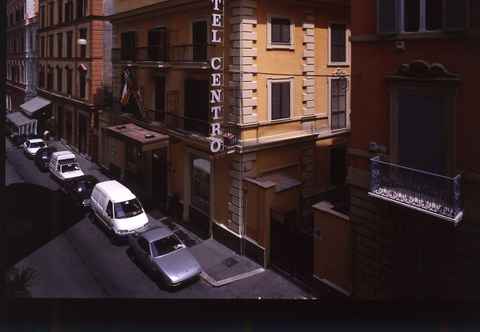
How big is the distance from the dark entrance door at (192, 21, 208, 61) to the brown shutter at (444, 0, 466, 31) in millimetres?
4111

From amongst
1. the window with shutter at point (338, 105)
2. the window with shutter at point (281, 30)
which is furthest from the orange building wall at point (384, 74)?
the window with shutter at point (281, 30)

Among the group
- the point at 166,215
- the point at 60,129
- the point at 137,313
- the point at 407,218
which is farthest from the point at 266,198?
the point at 60,129

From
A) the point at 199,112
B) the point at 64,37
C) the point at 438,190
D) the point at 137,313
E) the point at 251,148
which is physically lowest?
the point at 137,313

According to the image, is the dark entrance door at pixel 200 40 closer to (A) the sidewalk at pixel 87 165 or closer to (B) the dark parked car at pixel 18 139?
(A) the sidewalk at pixel 87 165

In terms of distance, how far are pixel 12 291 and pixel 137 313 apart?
5.99 feet

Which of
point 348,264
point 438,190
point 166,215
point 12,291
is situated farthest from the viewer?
point 166,215

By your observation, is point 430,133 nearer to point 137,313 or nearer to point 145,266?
point 145,266

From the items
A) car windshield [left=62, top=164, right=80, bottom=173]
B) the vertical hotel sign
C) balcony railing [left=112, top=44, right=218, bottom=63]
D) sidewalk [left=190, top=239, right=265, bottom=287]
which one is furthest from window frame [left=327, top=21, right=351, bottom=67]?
car windshield [left=62, top=164, right=80, bottom=173]

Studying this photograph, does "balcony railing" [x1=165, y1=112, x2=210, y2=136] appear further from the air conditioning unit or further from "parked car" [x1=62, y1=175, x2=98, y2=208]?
the air conditioning unit

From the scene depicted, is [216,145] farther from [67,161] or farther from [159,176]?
[67,161]

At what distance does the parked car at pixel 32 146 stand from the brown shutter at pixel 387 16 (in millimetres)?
5670

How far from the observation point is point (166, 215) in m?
7.14

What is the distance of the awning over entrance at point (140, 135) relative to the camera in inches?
289

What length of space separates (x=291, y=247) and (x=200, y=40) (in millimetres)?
4149
